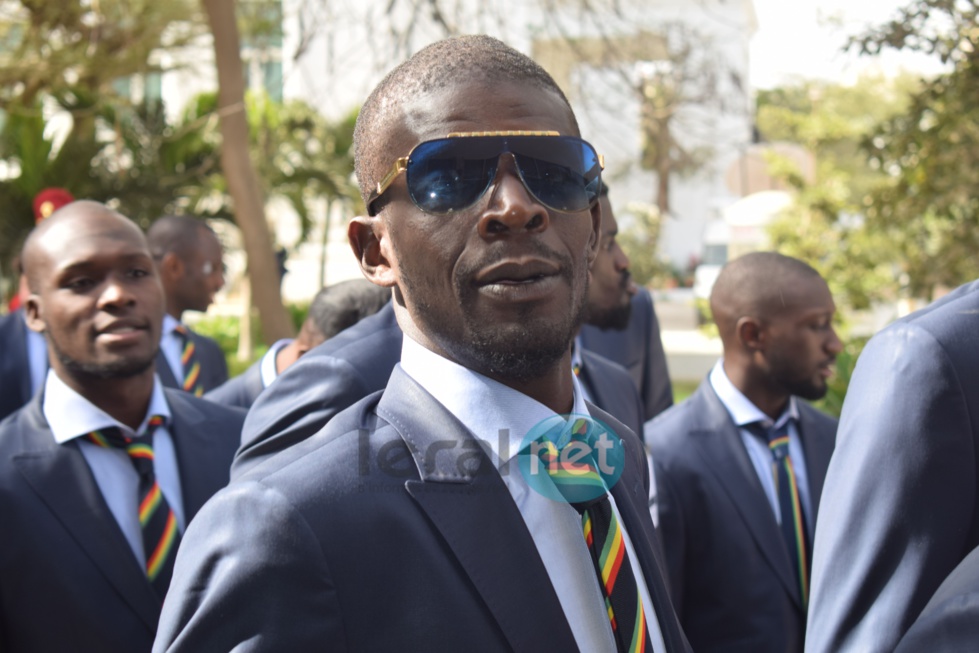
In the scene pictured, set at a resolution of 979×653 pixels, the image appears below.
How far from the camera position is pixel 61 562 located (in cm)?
303

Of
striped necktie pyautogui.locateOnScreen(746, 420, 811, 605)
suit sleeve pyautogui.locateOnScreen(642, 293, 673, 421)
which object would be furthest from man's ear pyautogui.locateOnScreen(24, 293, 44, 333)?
suit sleeve pyautogui.locateOnScreen(642, 293, 673, 421)

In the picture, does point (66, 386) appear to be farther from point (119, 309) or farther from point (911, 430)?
point (911, 430)

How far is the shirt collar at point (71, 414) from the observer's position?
3.35 metres

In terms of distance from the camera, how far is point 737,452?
3994mm

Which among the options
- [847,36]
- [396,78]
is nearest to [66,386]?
[396,78]

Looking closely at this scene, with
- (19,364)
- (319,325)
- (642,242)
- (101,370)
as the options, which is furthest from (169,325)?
(642,242)

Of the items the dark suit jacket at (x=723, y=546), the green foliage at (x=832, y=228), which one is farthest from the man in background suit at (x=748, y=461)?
the green foliage at (x=832, y=228)

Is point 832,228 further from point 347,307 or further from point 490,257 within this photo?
point 490,257

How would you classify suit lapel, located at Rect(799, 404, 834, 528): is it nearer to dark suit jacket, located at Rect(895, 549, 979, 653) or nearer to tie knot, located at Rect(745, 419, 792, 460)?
tie knot, located at Rect(745, 419, 792, 460)

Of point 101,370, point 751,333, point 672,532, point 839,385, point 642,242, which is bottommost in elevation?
point 642,242

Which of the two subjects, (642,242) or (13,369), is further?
(642,242)

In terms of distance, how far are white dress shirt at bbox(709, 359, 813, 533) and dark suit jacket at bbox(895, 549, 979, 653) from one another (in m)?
2.53

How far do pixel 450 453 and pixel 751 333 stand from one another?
9.75ft

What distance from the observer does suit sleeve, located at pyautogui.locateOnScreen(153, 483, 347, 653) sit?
61.5 inches
